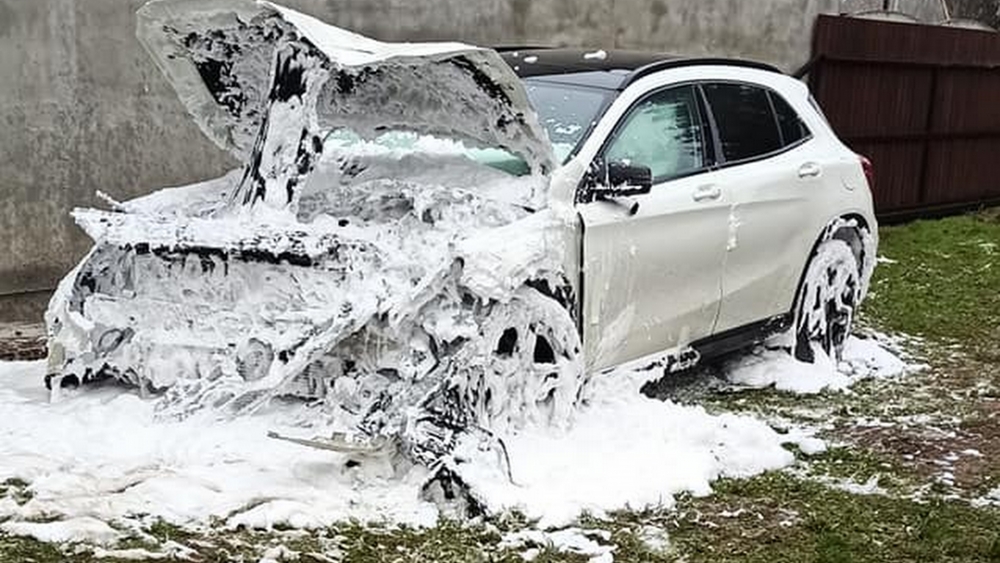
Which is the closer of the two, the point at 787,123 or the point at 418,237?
the point at 418,237

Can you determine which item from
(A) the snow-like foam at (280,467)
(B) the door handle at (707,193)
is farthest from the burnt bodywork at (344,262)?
(B) the door handle at (707,193)

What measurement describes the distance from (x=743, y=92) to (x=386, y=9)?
11.9ft

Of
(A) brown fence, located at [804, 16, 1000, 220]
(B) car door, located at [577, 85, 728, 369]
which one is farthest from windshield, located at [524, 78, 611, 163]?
(A) brown fence, located at [804, 16, 1000, 220]

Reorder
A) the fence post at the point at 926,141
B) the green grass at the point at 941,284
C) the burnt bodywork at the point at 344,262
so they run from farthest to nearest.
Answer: the fence post at the point at 926,141 < the green grass at the point at 941,284 < the burnt bodywork at the point at 344,262

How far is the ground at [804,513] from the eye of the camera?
169 inches

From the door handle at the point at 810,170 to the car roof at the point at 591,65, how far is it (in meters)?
0.73

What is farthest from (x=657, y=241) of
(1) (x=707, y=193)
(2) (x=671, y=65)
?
(2) (x=671, y=65)

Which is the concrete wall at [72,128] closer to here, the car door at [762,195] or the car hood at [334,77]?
the car hood at [334,77]

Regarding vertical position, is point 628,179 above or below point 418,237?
above

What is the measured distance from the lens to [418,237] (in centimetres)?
514

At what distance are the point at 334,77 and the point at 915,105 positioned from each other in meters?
10.8

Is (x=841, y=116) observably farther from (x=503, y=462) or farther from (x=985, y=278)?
(x=503, y=462)

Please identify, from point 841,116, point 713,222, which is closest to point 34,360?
point 713,222

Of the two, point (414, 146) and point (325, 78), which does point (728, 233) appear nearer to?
point (414, 146)
